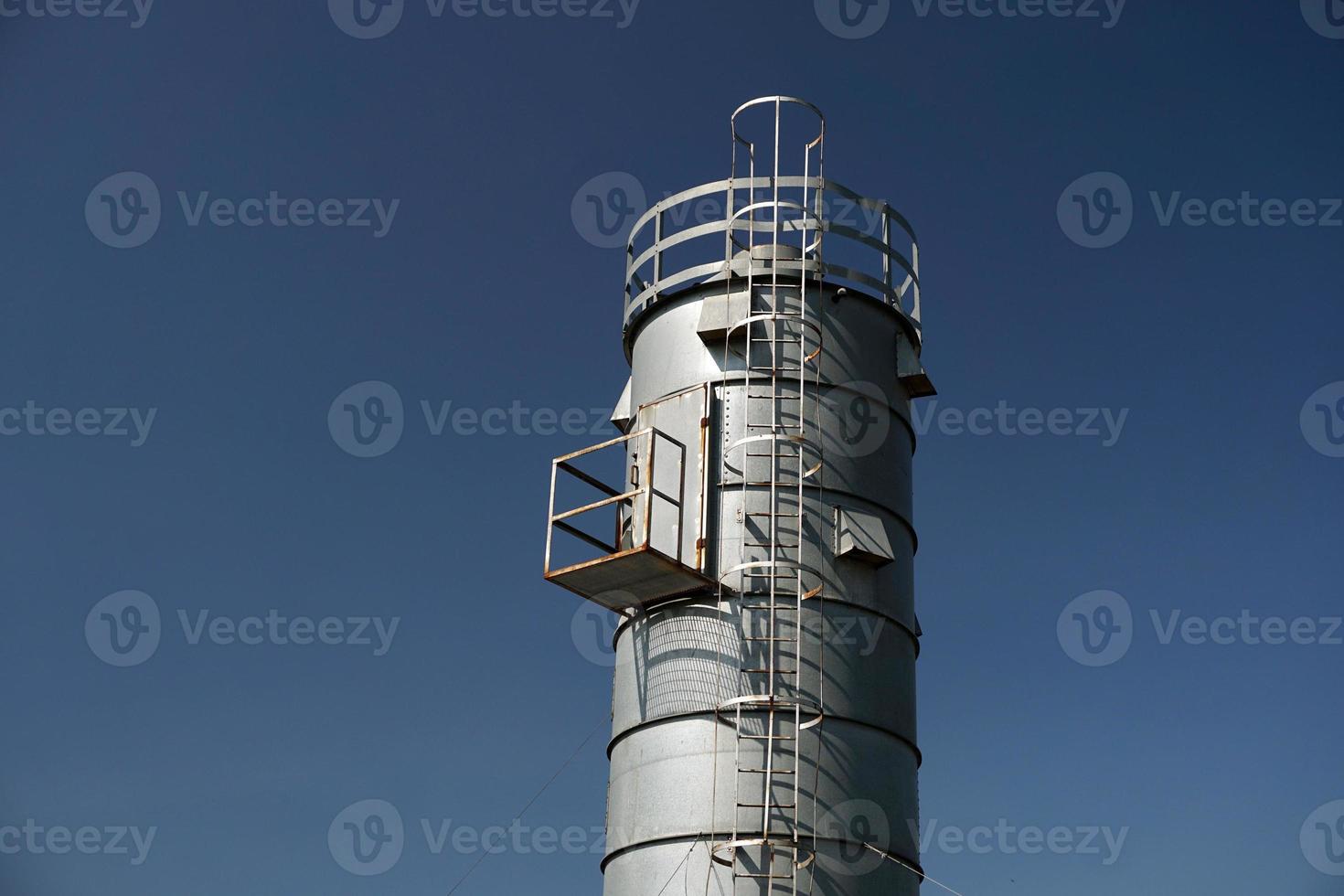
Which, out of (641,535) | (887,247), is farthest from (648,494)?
(887,247)

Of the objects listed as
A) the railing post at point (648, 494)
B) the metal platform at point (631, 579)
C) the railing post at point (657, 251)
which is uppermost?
the railing post at point (657, 251)

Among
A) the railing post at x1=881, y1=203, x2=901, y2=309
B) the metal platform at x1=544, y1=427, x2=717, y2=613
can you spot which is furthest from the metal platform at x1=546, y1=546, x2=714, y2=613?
the railing post at x1=881, y1=203, x2=901, y2=309

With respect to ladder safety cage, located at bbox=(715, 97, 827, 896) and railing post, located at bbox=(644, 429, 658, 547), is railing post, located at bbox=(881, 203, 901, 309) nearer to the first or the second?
ladder safety cage, located at bbox=(715, 97, 827, 896)

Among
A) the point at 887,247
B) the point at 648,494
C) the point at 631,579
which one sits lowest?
the point at 631,579

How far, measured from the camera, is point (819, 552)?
744 inches

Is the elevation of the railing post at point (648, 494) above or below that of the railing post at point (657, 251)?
below

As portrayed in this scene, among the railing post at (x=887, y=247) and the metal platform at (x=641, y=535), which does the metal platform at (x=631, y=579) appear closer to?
the metal platform at (x=641, y=535)

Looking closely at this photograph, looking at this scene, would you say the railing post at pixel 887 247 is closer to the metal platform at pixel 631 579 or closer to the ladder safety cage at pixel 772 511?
the ladder safety cage at pixel 772 511

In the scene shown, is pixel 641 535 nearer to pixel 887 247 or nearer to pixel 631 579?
pixel 631 579

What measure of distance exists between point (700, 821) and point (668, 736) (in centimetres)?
124

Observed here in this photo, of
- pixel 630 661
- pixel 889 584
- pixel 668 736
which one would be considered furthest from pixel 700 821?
pixel 889 584

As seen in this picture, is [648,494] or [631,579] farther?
[631,579]

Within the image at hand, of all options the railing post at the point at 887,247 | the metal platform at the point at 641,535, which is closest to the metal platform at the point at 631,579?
the metal platform at the point at 641,535

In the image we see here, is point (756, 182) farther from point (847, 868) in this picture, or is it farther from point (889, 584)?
point (847, 868)
